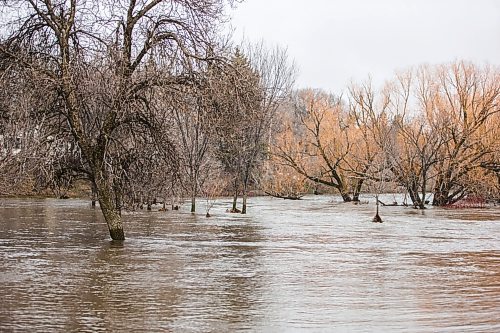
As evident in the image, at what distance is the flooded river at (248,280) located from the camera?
995 centimetres

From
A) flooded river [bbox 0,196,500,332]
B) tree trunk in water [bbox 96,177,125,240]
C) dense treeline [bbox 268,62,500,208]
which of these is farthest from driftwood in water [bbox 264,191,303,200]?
tree trunk in water [bbox 96,177,125,240]

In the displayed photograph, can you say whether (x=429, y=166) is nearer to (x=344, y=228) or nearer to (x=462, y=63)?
(x=462, y=63)

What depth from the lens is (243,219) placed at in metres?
35.3

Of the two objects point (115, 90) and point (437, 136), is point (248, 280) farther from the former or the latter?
point (437, 136)

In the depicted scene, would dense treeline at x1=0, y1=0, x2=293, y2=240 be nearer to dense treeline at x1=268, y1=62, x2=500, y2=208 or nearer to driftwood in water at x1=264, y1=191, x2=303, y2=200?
dense treeline at x1=268, y1=62, x2=500, y2=208

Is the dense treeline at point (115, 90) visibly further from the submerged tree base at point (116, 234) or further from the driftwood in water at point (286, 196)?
the driftwood in water at point (286, 196)

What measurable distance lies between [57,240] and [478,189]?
117ft

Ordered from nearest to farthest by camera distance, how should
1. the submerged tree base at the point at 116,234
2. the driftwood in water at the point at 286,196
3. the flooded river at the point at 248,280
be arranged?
1. the flooded river at the point at 248,280
2. the submerged tree base at the point at 116,234
3. the driftwood in water at the point at 286,196

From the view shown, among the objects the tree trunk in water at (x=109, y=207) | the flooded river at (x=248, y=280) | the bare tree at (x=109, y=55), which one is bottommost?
the flooded river at (x=248, y=280)

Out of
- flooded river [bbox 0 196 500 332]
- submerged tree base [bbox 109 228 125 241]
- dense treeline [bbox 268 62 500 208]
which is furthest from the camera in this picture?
dense treeline [bbox 268 62 500 208]

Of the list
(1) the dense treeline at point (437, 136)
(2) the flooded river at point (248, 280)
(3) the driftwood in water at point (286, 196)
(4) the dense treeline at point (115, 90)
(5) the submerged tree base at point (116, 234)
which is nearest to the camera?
(2) the flooded river at point (248, 280)

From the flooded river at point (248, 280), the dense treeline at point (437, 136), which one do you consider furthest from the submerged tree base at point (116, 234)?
the dense treeline at point (437, 136)

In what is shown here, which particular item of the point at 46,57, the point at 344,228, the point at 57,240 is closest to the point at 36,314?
the point at 46,57

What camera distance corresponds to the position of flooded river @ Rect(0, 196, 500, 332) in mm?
9945
